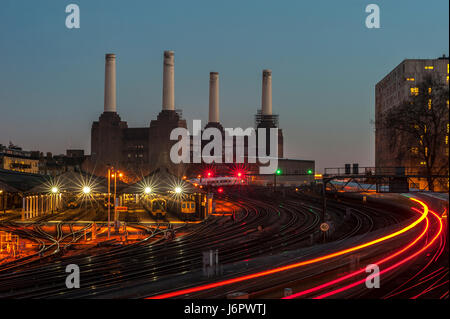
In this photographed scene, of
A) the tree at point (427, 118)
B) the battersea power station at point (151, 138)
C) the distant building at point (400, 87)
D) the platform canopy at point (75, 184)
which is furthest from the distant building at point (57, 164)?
the tree at point (427, 118)

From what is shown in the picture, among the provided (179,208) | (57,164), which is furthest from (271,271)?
(57,164)

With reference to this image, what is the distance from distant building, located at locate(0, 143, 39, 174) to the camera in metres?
117

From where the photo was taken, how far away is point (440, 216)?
41062 millimetres

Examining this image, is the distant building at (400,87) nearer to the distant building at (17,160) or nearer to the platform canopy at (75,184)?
the platform canopy at (75,184)

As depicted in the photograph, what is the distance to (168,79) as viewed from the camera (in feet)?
389

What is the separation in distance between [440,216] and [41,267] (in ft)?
106

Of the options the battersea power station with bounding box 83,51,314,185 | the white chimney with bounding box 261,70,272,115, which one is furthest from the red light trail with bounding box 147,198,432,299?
the white chimney with bounding box 261,70,272,115

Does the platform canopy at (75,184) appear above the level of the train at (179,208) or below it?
above

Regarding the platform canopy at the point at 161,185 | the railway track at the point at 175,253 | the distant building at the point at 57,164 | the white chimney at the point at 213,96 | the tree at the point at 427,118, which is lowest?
the railway track at the point at 175,253

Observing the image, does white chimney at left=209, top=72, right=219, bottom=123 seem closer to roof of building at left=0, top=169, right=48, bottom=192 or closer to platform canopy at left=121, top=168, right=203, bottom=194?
roof of building at left=0, top=169, right=48, bottom=192

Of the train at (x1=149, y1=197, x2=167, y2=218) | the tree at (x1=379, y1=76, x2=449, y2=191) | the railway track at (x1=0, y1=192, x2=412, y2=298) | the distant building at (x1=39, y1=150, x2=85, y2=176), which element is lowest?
the railway track at (x1=0, y1=192, x2=412, y2=298)

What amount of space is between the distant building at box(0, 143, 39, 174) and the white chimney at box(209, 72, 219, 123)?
168ft

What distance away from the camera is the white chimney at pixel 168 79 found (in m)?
118
